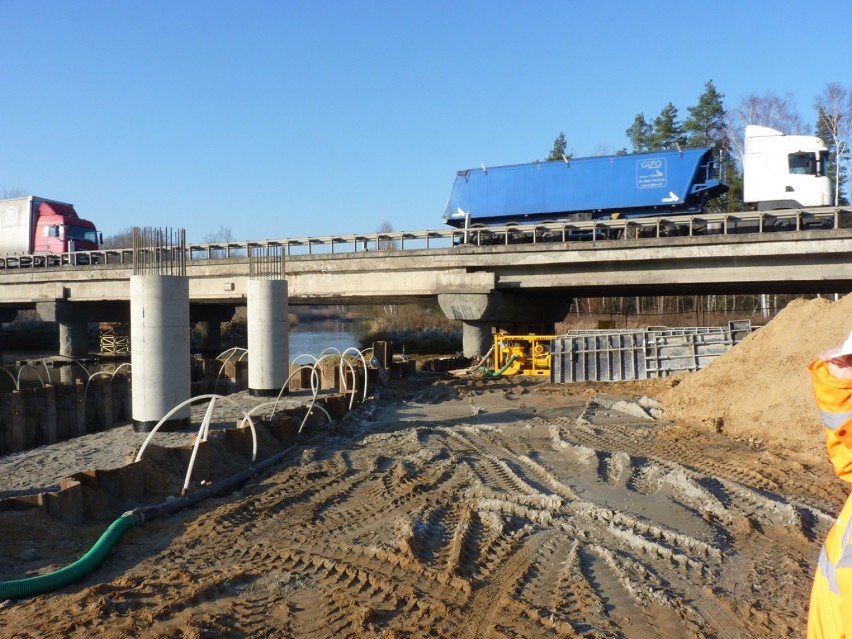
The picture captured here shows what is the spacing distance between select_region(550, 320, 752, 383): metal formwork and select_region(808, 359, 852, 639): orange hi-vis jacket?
17231 millimetres

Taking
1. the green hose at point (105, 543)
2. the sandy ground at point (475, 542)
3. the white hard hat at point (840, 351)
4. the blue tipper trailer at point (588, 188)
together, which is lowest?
the sandy ground at point (475, 542)

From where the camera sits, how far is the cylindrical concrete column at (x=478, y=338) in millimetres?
25609

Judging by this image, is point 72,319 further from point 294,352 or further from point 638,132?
point 638,132

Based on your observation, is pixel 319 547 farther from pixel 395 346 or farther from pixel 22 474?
→ pixel 395 346

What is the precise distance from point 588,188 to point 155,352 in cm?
1891

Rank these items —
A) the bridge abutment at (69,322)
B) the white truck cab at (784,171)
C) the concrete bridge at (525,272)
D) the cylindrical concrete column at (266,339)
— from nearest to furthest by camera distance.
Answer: the cylindrical concrete column at (266,339), the concrete bridge at (525,272), the white truck cab at (784,171), the bridge abutment at (69,322)

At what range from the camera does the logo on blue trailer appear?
25828 mm

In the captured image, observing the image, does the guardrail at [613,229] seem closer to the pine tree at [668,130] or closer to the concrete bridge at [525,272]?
the concrete bridge at [525,272]

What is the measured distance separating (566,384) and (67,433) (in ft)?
40.6

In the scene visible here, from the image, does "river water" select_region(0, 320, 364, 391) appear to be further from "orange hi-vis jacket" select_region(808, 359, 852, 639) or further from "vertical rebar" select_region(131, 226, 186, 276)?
"orange hi-vis jacket" select_region(808, 359, 852, 639)

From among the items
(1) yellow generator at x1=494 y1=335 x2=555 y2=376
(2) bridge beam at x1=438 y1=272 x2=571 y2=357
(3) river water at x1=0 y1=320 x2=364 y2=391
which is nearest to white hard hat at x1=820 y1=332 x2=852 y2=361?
(3) river water at x1=0 y1=320 x2=364 y2=391

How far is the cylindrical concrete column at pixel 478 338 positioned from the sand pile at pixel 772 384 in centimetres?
1118

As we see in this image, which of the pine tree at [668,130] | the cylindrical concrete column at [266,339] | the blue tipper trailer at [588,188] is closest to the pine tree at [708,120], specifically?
the pine tree at [668,130]

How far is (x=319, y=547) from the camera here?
612 centimetres
